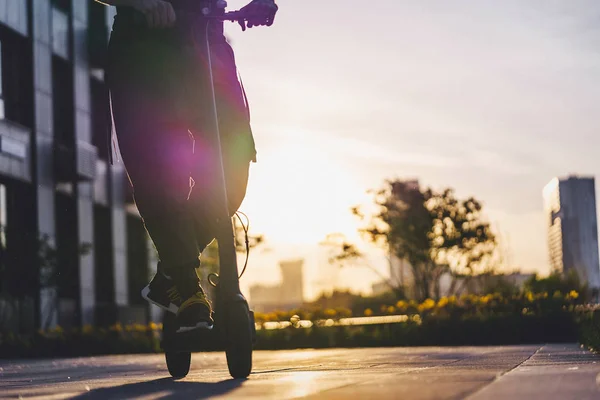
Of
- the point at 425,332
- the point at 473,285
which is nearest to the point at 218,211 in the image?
the point at 425,332

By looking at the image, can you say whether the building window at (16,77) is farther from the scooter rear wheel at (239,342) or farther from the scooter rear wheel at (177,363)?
the scooter rear wheel at (239,342)

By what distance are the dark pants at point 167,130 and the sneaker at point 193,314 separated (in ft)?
0.61

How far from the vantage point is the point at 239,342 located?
4316 millimetres

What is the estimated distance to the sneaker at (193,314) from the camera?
172 inches

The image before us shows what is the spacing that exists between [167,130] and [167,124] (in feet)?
0.09

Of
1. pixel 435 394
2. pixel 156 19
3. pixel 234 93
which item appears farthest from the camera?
pixel 234 93

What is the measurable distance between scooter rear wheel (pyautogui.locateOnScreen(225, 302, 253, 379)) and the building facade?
724 inches

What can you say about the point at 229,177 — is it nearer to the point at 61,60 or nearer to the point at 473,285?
the point at 61,60

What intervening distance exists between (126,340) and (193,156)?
1206 centimetres

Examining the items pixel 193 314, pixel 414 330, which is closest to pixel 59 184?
pixel 414 330

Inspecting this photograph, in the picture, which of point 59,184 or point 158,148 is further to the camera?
point 59,184

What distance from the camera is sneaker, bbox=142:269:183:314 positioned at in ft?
14.7

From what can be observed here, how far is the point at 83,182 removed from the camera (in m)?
29.1

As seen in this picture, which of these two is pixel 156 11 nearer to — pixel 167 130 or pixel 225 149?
pixel 167 130
